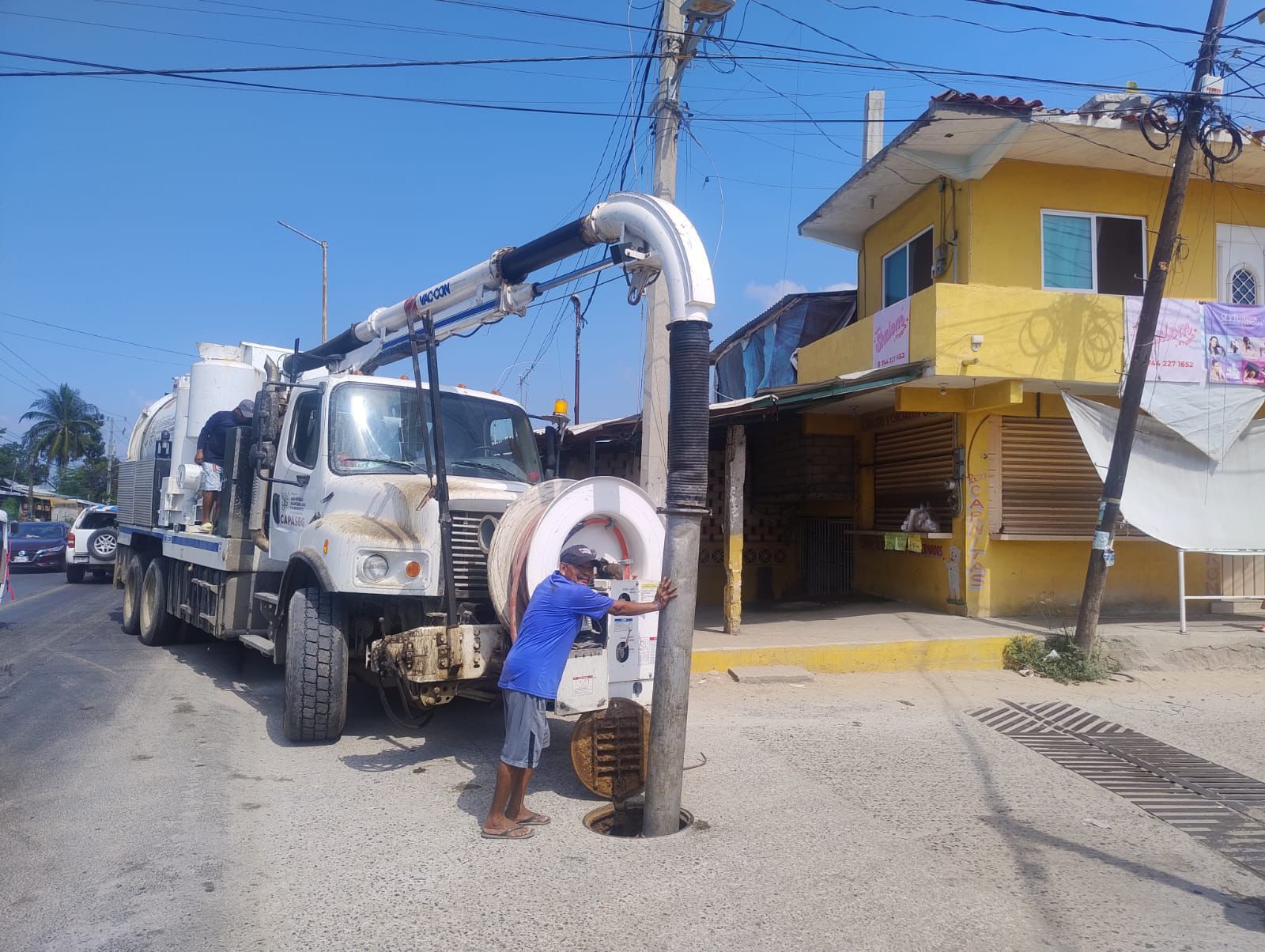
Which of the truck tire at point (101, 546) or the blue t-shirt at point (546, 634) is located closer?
the blue t-shirt at point (546, 634)

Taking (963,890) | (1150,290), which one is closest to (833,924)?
(963,890)

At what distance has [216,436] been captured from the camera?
29.5 feet

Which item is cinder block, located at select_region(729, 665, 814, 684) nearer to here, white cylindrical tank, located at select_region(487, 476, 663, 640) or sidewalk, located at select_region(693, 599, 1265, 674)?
sidewalk, located at select_region(693, 599, 1265, 674)

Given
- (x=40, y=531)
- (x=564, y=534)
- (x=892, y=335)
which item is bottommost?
(x=40, y=531)

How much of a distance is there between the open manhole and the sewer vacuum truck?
1.97 ft

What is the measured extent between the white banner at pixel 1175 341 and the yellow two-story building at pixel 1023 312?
0.22 meters

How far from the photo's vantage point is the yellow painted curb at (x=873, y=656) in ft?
29.4

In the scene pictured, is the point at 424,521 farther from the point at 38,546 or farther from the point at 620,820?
the point at 38,546

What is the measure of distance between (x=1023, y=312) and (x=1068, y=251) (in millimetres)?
1854

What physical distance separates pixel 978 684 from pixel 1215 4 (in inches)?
281

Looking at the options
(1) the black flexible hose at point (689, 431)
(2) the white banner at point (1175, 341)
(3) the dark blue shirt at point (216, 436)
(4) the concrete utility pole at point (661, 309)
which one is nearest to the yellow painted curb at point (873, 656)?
(4) the concrete utility pole at point (661, 309)

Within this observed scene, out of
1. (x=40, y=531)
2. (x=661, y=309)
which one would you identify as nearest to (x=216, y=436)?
(x=661, y=309)

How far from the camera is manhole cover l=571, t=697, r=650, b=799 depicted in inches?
203

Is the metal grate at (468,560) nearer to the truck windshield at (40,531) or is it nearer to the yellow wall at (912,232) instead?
the yellow wall at (912,232)
